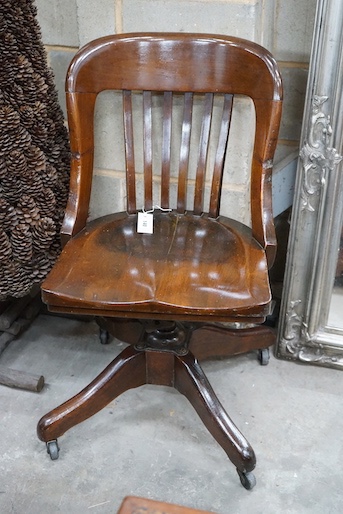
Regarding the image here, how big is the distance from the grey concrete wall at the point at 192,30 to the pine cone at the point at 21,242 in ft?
0.99

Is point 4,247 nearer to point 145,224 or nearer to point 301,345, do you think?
point 145,224

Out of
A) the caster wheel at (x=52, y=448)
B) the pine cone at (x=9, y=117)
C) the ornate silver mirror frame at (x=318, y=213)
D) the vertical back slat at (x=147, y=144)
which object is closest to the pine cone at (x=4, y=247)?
the pine cone at (x=9, y=117)

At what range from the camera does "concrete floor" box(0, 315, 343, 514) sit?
135cm

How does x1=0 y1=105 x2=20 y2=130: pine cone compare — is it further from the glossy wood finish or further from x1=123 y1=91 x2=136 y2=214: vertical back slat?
the glossy wood finish

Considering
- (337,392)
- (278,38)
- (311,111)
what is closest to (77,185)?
(311,111)

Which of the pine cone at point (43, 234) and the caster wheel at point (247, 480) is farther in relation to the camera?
the pine cone at point (43, 234)

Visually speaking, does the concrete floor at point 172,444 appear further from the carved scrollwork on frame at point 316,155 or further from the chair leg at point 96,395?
the carved scrollwork on frame at point 316,155

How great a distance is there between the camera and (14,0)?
4.43 feet

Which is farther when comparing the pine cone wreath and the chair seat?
the pine cone wreath

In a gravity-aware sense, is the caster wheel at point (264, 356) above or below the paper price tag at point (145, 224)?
below

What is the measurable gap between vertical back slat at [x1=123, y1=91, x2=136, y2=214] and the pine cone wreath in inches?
7.6

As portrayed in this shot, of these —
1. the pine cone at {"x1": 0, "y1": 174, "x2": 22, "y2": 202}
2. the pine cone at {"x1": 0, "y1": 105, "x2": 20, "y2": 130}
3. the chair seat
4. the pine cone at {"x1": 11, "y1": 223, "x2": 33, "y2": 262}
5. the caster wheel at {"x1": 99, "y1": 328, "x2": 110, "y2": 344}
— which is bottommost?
the caster wheel at {"x1": 99, "y1": 328, "x2": 110, "y2": 344}

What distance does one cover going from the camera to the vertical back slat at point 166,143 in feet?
4.76

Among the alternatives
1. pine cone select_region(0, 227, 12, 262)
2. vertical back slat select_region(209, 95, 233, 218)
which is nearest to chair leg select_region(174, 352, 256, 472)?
vertical back slat select_region(209, 95, 233, 218)
